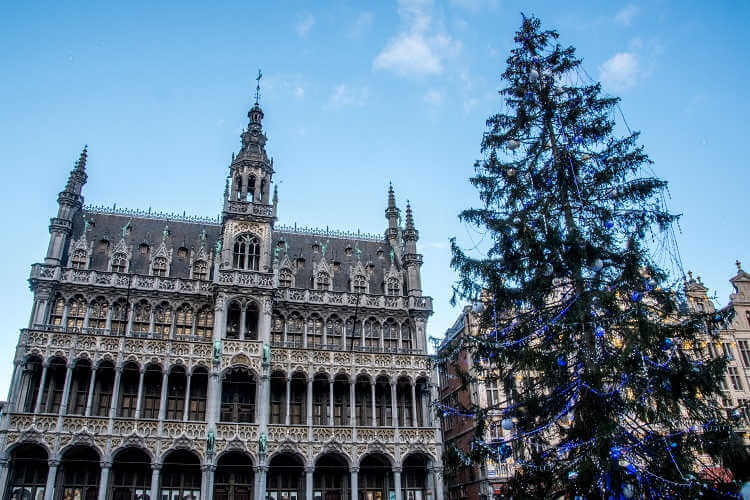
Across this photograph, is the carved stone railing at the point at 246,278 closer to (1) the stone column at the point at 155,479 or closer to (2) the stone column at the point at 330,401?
(2) the stone column at the point at 330,401

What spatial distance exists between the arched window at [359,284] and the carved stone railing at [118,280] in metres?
10.1

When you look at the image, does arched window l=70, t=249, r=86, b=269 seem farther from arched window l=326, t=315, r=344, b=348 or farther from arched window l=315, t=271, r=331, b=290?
arched window l=326, t=315, r=344, b=348

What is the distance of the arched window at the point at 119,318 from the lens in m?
36.3

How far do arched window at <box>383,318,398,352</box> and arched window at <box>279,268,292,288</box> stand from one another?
24.4 feet

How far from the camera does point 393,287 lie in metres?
42.6

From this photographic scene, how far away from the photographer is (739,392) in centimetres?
4212

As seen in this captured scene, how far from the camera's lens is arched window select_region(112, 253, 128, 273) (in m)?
38.2

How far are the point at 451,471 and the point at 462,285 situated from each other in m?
5.64

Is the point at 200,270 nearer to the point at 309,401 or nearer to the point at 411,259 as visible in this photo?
the point at 309,401

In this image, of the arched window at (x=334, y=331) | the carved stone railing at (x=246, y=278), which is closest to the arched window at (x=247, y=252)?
the carved stone railing at (x=246, y=278)

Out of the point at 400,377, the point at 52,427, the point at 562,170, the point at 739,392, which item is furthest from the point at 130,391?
the point at 739,392

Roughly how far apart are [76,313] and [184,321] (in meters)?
6.47

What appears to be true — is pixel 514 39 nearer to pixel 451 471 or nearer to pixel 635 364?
pixel 635 364

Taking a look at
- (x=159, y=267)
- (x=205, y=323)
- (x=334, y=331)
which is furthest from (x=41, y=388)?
(x=334, y=331)
